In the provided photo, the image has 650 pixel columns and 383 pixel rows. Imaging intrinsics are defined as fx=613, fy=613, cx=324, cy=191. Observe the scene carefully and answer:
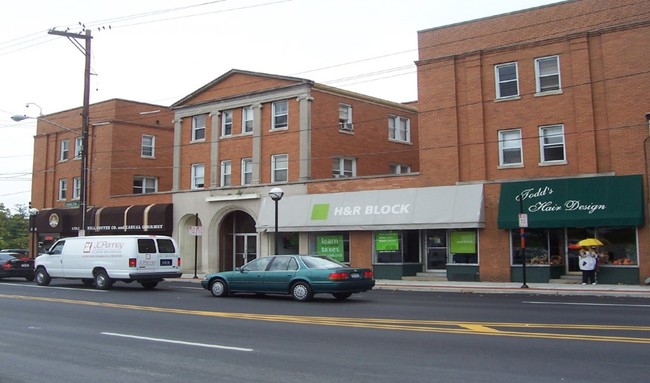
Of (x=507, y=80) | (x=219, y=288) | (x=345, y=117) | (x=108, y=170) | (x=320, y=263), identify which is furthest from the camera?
(x=108, y=170)

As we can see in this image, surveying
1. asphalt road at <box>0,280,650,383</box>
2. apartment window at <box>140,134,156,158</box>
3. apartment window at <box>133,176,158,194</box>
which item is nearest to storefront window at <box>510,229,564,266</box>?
asphalt road at <box>0,280,650,383</box>

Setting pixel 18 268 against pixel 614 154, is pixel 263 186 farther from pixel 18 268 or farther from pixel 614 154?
pixel 614 154

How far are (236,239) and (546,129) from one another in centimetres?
1806

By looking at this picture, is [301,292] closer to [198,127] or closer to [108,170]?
[198,127]

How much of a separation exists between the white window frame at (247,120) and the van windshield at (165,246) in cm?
1216

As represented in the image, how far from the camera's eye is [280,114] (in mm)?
32719

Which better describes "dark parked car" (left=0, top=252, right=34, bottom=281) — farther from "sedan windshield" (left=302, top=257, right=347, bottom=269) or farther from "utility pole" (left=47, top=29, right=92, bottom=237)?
"sedan windshield" (left=302, top=257, right=347, bottom=269)

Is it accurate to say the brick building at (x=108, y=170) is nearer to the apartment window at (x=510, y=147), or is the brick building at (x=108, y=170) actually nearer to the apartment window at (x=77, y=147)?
the apartment window at (x=77, y=147)

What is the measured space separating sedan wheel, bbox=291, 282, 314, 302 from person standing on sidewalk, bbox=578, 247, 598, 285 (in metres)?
11.1

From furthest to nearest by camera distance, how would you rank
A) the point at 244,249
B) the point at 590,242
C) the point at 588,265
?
the point at 244,249
the point at 588,265
the point at 590,242

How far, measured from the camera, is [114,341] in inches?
400

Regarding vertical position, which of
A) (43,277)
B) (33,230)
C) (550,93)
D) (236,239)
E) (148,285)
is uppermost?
(550,93)

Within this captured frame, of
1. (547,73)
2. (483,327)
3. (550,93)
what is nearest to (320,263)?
(483,327)

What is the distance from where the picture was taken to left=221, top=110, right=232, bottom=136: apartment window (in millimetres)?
34875
